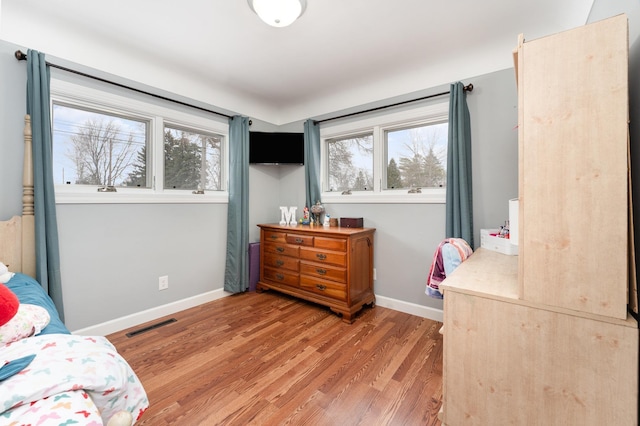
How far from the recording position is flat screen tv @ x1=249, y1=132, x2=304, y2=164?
142 inches

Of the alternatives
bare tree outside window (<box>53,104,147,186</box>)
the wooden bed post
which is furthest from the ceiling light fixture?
the wooden bed post

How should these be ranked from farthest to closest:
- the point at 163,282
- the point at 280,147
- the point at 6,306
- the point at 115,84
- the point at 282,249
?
1. the point at 280,147
2. the point at 282,249
3. the point at 163,282
4. the point at 115,84
5. the point at 6,306

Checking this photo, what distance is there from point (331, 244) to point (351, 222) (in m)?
0.44

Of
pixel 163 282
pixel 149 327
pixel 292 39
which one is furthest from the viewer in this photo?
pixel 163 282

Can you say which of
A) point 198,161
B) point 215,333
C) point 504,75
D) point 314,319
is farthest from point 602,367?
point 198,161

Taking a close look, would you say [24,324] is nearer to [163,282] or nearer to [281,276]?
[163,282]

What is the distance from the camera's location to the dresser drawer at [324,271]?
108 inches

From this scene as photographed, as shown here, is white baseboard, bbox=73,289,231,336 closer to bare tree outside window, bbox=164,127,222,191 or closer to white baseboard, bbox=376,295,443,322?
bare tree outside window, bbox=164,127,222,191

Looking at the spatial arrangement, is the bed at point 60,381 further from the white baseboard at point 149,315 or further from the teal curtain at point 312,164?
the teal curtain at point 312,164

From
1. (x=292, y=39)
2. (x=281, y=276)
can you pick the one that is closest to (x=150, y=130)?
(x=292, y=39)

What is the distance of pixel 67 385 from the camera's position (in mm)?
687

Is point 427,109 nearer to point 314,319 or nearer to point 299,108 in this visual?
point 299,108

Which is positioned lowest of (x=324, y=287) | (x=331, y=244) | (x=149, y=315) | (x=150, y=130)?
(x=149, y=315)

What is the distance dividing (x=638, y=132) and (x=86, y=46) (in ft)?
11.8
